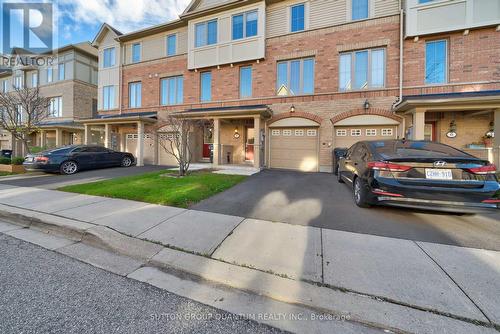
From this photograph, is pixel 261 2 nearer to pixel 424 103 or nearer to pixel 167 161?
pixel 424 103

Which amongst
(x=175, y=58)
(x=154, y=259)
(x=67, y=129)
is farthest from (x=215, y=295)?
(x=67, y=129)

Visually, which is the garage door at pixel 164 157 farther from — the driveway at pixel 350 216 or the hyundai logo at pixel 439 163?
the hyundai logo at pixel 439 163

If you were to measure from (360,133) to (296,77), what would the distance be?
Answer: 14.7 ft

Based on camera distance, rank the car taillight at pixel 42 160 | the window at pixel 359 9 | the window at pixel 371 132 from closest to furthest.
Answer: the car taillight at pixel 42 160 → the window at pixel 371 132 → the window at pixel 359 9

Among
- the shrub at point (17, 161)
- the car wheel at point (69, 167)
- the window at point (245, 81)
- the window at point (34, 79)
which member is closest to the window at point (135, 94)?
the car wheel at point (69, 167)

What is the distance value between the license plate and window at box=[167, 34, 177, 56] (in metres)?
15.8

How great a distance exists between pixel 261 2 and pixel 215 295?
14.0 metres

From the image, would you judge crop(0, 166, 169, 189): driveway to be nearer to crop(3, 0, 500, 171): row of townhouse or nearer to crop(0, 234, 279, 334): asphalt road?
crop(3, 0, 500, 171): row of townhouse

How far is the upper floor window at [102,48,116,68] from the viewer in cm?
1688

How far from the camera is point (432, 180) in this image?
3959 mm

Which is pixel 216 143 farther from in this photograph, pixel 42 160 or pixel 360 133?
pixel 42 160

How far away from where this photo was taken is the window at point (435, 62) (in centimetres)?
978

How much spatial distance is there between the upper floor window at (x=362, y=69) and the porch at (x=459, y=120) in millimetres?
1968

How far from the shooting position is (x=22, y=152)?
20.6 metres
